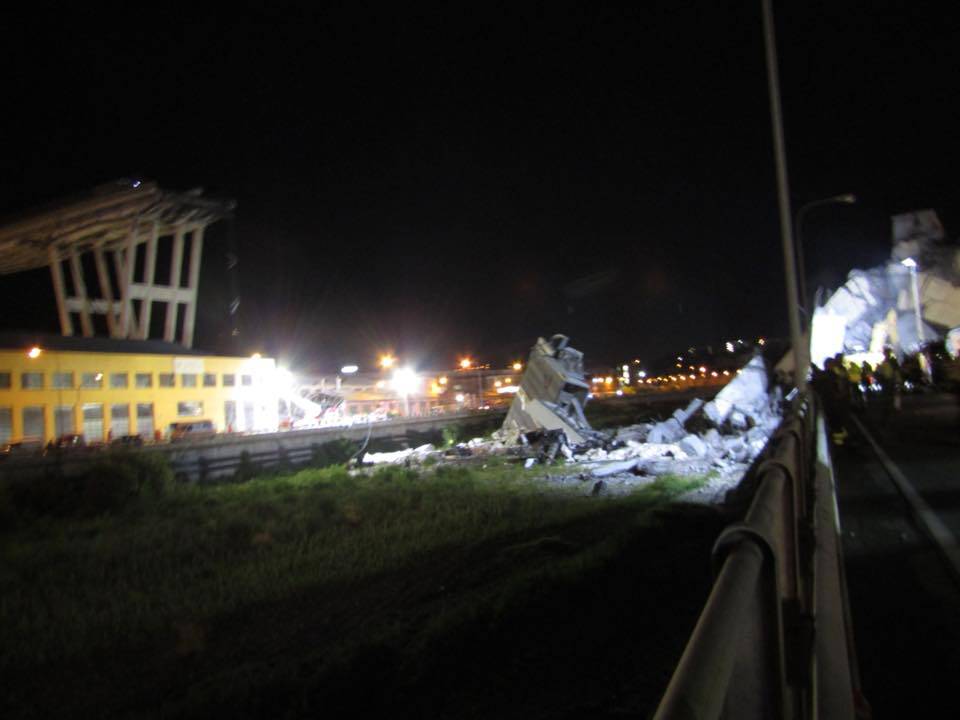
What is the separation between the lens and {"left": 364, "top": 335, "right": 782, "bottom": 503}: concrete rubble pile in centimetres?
1911

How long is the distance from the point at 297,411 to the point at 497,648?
39.4 meters

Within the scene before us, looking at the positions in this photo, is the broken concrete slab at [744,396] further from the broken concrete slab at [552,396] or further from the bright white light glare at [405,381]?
the bright white light glare at [405,381]

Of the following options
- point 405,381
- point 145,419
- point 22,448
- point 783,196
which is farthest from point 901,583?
point 405,381

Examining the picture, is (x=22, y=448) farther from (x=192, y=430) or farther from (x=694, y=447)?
(x=694, y=447)

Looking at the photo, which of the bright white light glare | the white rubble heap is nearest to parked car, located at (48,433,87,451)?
the white rubble heap

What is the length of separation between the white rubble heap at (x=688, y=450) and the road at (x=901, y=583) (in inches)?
163

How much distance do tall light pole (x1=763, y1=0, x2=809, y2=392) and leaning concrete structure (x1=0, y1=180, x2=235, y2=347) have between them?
36.9 m

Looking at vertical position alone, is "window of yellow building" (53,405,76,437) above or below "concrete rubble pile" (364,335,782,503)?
above

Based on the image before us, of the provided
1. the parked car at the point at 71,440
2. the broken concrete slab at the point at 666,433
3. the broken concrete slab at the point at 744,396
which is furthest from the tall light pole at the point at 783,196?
the parked car at the point at 71,440

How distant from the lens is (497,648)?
6203mm

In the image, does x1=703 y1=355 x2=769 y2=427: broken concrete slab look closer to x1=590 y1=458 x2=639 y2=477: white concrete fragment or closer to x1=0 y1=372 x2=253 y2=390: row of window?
x1=590 y1=458 x2=639 y2=477: white concrete fragment

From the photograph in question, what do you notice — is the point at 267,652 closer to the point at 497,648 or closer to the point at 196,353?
the point at 497,648

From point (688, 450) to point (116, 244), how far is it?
41166 mm

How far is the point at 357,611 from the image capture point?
7637 mm
